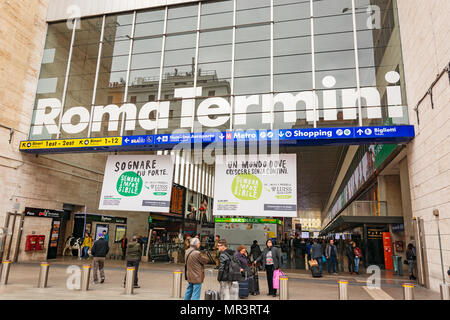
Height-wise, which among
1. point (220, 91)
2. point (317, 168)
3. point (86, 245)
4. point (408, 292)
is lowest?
point (408, 292)

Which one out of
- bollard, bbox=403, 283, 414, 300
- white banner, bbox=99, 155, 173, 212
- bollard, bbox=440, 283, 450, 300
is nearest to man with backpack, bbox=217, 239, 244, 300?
bollard, bbox=403, 283, 414, 300

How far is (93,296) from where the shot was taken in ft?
27.1

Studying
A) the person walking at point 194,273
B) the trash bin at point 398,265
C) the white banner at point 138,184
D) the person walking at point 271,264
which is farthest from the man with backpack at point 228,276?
the trash bin at point 398,265

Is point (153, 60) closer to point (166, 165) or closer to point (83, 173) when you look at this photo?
point (166, 165)

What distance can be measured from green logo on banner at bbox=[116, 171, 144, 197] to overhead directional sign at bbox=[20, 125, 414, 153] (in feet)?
4.60

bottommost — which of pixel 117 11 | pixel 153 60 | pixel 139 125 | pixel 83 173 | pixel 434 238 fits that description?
pixel 434 238

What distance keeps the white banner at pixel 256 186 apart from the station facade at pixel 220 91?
1247mm

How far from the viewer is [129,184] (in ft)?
51.7

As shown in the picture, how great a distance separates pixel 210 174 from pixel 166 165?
37.0 metres

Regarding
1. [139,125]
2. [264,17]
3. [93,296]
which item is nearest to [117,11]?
[139,125]

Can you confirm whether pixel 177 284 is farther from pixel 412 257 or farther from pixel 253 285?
pixel 412 257

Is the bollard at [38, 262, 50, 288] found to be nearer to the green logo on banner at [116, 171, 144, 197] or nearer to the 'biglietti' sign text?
the green logo on banner at [116, 171, 144, 197]

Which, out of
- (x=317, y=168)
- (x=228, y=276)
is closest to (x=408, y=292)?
(x=228, y=276)

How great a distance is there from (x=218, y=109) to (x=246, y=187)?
420cm
